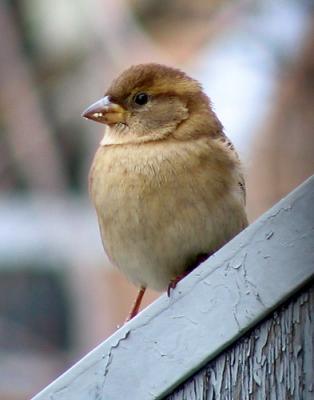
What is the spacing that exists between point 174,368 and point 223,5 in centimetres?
795

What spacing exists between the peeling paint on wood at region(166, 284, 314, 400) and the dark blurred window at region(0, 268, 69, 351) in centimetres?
900

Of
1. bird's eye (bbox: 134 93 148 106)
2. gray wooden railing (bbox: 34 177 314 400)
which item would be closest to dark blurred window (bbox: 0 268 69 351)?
bird's eye (bbox: 134 93 148 106)

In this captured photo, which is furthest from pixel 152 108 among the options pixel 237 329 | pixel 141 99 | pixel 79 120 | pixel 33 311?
pixel 79 120

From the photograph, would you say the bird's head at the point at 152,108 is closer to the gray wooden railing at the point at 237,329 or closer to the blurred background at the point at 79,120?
the gray wooden railing at the point at 237,329

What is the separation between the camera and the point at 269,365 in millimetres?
2734

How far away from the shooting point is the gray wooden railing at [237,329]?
269cm

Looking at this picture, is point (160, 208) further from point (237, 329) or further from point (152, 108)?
point (237, 329)

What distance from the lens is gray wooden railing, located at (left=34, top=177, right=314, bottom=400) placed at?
2.69 m

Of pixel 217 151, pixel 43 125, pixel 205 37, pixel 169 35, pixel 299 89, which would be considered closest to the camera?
pixel 217 151

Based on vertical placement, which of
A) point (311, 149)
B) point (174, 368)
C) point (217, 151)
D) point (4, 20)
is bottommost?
point (174, 368)

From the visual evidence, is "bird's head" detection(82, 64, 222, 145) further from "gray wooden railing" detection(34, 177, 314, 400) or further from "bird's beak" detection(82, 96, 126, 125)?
"gray wooden railing" detection(34, 177, 314, 400)

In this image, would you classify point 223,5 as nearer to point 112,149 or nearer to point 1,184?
point 1,184

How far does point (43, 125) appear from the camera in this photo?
12500mm

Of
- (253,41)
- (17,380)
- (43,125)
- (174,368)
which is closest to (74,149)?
(43,125)
